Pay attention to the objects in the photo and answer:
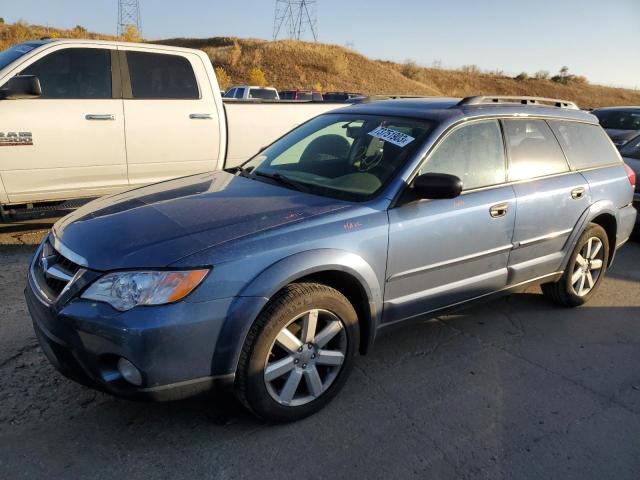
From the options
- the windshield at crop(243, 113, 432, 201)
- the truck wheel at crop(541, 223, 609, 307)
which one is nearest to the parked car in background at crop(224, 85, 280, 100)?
the windshield at crop(243, 113, 432, 201)

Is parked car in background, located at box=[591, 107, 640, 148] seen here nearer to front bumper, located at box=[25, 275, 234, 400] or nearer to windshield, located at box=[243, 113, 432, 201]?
windshield, located at box=[243, 113, 432, 201]

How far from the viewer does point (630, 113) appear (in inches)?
452

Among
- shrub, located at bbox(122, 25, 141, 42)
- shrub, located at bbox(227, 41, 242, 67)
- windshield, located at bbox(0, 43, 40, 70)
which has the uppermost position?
shrub, located at bbox(122, 25, 141, 42)

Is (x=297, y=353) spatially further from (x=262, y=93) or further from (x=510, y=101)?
(x=262, y=93)

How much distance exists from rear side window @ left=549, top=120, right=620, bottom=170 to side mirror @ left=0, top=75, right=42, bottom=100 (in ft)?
15.1

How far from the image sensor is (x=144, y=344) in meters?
2.38

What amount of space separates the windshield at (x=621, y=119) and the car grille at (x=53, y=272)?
11.1 metres

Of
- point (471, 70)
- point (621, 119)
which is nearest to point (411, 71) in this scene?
point (471, 70)

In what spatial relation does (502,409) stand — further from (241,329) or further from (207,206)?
(207,206)

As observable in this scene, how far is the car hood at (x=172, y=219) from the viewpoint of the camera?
8.47 feet

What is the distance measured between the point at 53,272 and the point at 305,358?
134 centimetres

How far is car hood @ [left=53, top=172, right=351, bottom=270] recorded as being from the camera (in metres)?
2.58

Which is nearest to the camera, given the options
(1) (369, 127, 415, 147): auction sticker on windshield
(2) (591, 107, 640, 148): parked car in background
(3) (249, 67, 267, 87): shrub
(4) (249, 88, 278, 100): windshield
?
(1) (369, 127, 415, 147): auction sticker on windshield

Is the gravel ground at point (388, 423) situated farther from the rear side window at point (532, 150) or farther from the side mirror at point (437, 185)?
the rear side window at point (532, 150)
